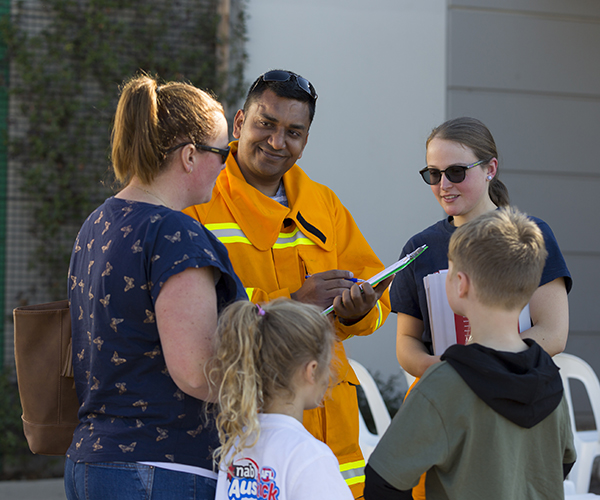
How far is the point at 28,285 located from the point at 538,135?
4.48m

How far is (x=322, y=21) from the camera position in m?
4.77

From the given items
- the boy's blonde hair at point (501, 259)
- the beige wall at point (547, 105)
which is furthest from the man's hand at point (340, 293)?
the beige wall at point (547, 105)

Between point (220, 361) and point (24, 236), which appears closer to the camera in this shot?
point (220, 361)

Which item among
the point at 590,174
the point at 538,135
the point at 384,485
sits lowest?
the point at 384,485

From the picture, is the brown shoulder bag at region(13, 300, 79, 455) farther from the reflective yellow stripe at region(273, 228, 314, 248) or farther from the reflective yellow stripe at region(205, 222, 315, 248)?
the reflective yellow stripe at region(273, 228, 314, 248)

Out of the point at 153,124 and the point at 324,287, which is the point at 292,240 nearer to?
the point at 324,287

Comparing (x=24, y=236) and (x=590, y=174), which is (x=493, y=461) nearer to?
(x=24, y=236)

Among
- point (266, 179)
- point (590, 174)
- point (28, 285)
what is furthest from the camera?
point (590, 174)

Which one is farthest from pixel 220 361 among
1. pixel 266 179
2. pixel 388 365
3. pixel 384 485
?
pixel 388 365

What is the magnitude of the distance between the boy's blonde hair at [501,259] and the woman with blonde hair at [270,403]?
404 mm

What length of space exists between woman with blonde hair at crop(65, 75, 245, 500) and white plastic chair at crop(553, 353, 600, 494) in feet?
9.31

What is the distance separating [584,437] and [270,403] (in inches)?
117

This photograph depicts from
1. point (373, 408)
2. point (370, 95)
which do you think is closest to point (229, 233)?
point (373, 408)

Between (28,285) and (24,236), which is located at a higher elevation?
(24,236)
